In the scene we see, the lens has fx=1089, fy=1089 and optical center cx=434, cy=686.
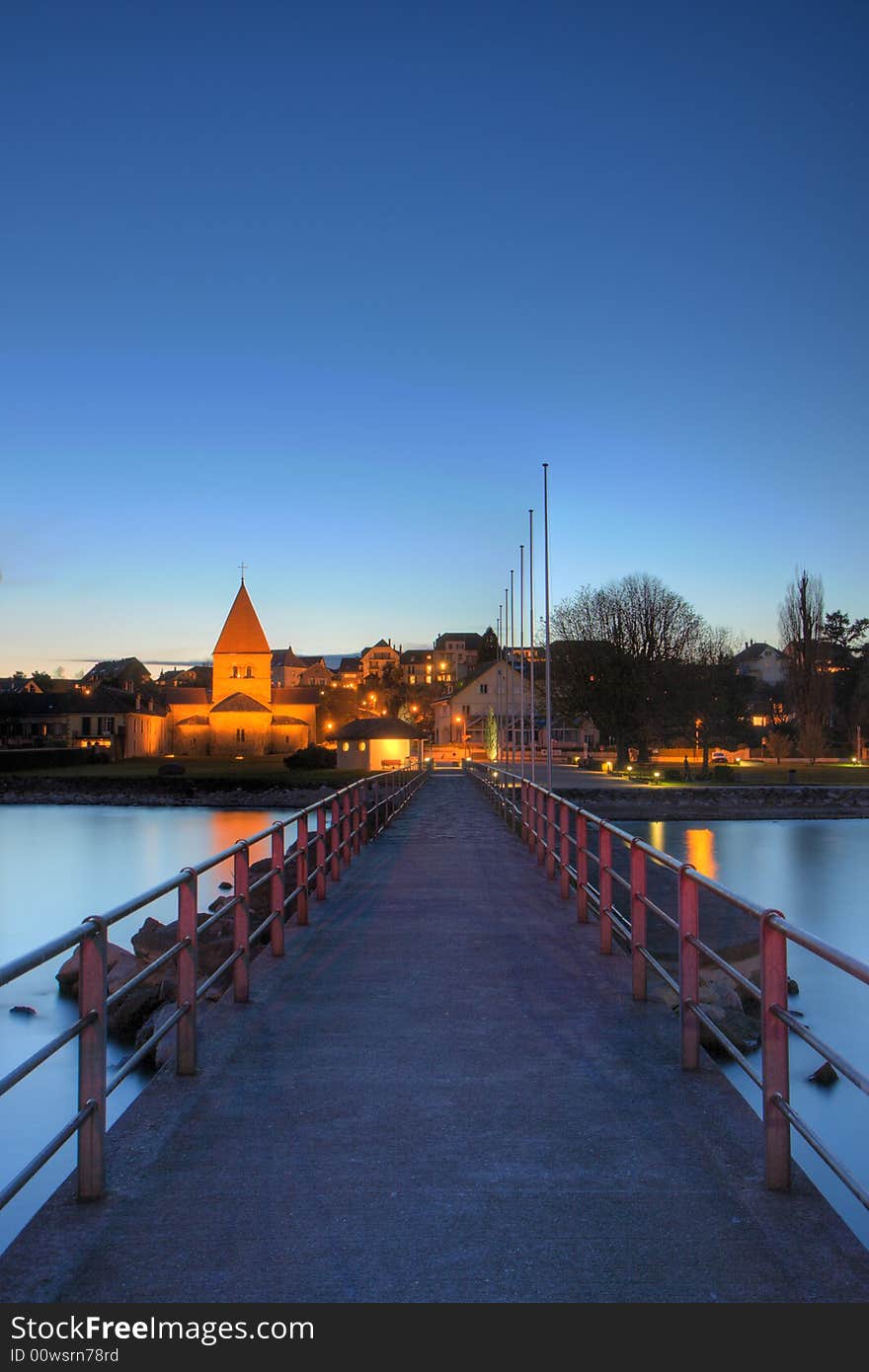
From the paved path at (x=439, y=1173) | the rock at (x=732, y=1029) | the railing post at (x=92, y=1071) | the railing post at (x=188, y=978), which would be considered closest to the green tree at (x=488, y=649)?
the rock at (x=732, y=1029)

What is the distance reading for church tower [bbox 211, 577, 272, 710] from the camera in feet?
350

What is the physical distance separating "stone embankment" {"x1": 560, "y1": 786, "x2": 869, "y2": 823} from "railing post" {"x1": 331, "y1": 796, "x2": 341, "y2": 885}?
35.7 meters

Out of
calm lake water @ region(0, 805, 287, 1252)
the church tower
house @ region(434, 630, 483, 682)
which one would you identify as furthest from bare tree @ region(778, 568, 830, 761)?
house @ region(434, 630, 483, 682)

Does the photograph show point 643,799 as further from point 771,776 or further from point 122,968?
point 122,968

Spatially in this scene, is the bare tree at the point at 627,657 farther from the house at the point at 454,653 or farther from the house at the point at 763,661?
the house at the point at 454,653

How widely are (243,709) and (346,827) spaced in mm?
86859

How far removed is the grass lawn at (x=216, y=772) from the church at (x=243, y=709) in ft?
9.26

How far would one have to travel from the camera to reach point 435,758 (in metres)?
88.2

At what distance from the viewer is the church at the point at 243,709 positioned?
10094cm

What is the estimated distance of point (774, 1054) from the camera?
13.4 ft

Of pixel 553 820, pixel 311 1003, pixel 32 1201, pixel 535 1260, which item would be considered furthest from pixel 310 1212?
pixel 553 820

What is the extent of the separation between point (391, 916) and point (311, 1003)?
3843 millimetres

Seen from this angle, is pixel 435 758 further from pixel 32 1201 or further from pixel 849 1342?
pixel 849 1342

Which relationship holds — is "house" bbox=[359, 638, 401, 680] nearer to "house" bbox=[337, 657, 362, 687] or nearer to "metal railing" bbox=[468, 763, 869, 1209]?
"house" bbox=[337, 657, 362, 687]
